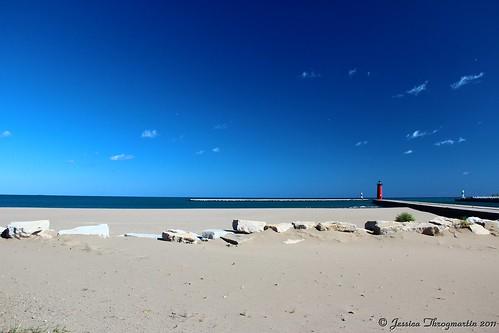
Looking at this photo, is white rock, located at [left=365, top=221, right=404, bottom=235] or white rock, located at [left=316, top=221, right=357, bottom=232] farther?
white rock, located at [left=316, top=221, right=357, bottom=232]

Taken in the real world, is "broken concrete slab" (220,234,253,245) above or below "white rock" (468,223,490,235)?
below

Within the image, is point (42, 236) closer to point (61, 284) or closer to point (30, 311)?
point (61, 284)

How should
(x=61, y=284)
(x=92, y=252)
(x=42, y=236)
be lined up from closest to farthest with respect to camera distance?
(x=61, y=284), (x=92, y=252), (x=42, y=236)

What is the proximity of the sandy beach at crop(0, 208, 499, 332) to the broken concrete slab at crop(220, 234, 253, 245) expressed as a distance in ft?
0.58

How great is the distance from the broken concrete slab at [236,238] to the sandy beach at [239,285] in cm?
18

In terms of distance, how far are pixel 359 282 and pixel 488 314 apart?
5.59ft

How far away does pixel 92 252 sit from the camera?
706 cm

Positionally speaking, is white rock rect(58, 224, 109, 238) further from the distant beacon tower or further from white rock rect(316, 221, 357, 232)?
the distant beacon tower

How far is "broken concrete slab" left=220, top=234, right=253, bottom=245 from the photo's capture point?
8.60 metres

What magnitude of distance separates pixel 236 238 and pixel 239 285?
11.5 feet

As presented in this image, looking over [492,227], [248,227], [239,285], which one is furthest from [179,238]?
[492,227]

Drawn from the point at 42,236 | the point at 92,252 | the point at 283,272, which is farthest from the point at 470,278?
the point at 42,236

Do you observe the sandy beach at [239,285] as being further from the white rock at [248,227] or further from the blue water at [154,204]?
the blue water at [154,204]

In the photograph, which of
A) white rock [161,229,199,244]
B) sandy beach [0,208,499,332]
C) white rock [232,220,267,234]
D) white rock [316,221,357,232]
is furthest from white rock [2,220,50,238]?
white rock [316,221,357,232]
